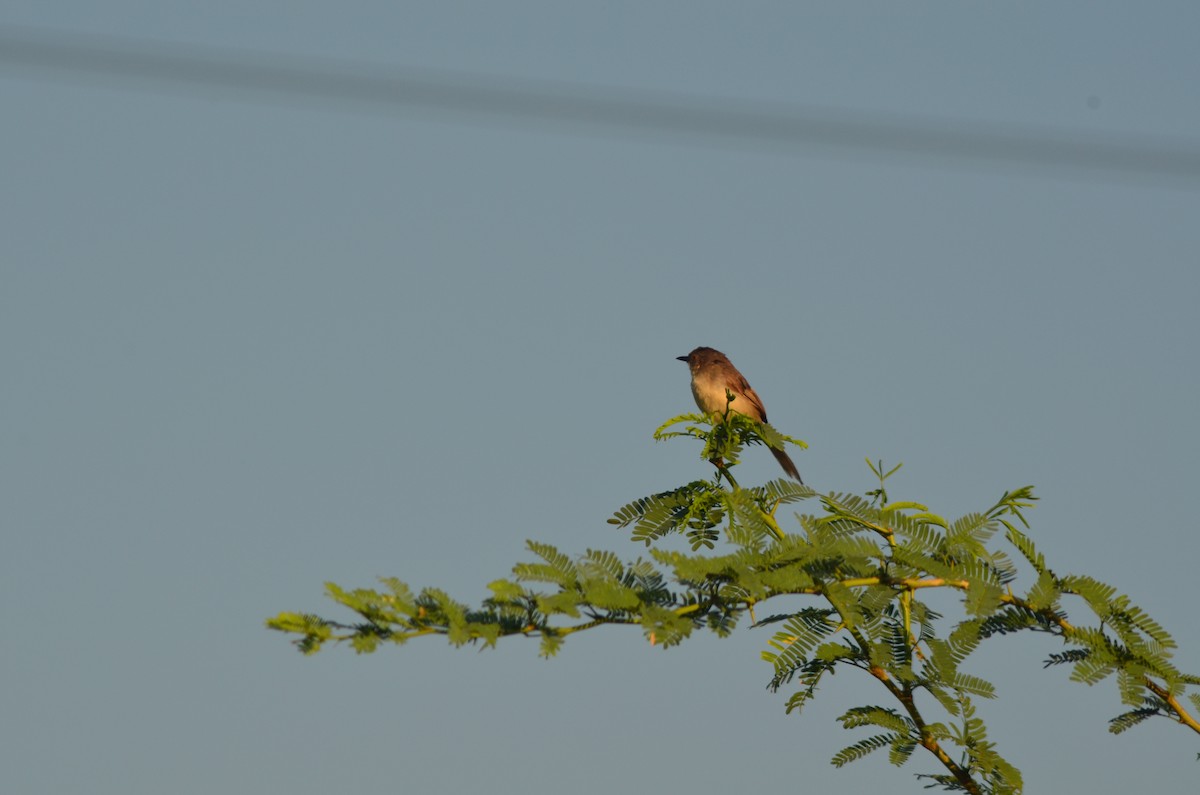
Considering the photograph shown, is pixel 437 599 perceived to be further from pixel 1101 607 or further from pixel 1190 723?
pixel 1190 723

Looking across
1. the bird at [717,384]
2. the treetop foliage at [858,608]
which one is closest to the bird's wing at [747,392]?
the bird at [717,384]

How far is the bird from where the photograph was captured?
11.2 meters

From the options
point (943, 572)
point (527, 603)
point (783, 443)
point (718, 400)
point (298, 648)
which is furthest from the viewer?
point (718, 400)

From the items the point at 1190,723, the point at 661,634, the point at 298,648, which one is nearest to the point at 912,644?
the point at 1190,723

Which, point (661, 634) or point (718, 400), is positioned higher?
point (718, 400)

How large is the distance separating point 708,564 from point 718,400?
6.85 m

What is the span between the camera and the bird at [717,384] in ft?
36.6

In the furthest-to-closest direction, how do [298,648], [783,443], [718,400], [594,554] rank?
[718,400]
[783,443]
[594,554]
[298,648]

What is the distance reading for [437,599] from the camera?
157 inches

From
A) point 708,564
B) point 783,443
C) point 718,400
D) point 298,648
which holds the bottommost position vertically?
point 298,648

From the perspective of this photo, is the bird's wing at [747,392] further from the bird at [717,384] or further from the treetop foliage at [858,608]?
the treetop foliage at [858,608]

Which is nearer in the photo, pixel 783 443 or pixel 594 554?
pixel 594 554

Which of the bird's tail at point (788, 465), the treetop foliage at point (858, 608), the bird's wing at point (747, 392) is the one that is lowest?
the treetop foliage at point (858, 608)

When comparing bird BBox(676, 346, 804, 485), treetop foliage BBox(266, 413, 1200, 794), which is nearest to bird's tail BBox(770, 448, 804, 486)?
bird BBox(676, 346, 804, 485)
